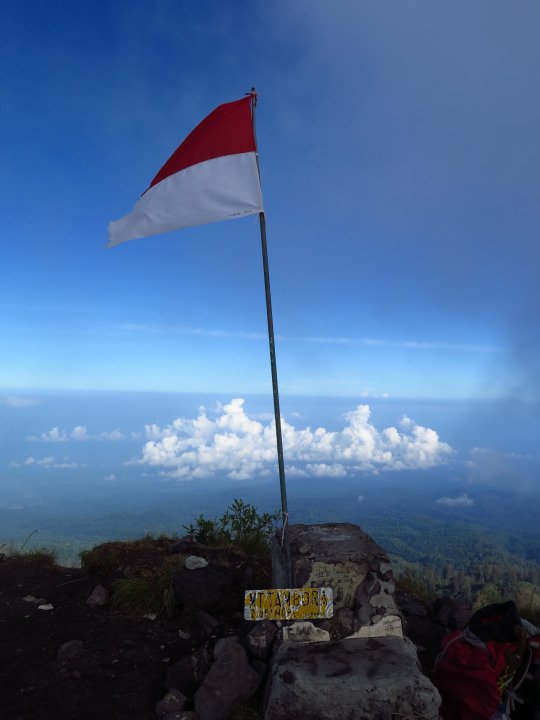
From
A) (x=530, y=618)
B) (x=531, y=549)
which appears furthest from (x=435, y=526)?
(x=530, y=618)

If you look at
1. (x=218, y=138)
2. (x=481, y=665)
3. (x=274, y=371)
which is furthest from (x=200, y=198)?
(x=481, y=665)

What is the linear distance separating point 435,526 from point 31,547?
203 metres

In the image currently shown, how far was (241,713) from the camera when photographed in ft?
17.9

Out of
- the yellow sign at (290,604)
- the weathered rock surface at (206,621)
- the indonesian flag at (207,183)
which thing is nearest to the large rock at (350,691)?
the yellow sign at (290,604)

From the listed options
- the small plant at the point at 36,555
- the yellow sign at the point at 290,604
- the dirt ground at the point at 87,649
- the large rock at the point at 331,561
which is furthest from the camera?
the small plant at the point at 36,555

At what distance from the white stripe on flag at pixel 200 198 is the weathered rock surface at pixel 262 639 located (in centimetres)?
593

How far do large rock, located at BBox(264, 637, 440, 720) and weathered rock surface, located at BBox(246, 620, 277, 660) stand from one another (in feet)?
1.96

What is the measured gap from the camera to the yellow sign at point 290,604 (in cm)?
617

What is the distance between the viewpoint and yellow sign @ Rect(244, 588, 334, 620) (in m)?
6.17

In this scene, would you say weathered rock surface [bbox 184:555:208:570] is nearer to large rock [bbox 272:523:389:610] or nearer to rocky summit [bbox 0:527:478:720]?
rocky summit [bbox 0:527:478:720]

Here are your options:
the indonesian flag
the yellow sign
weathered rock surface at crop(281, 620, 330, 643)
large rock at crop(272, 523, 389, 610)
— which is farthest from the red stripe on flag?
weathered rock surface at crop(281, 620, 330, 643)

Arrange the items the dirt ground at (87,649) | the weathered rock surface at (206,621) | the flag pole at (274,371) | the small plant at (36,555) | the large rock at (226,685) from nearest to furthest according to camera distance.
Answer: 1. the large rock at (226,685)
2. the dirt ground at (87,649)
3. the flag pole at (274,371)
4. the weathered rock surface at (206,621)
5. the small plant at (36,555)

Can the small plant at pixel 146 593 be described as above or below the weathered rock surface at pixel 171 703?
above

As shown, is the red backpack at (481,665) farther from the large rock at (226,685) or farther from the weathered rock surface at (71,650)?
the weathered rock surface at (71,650)
